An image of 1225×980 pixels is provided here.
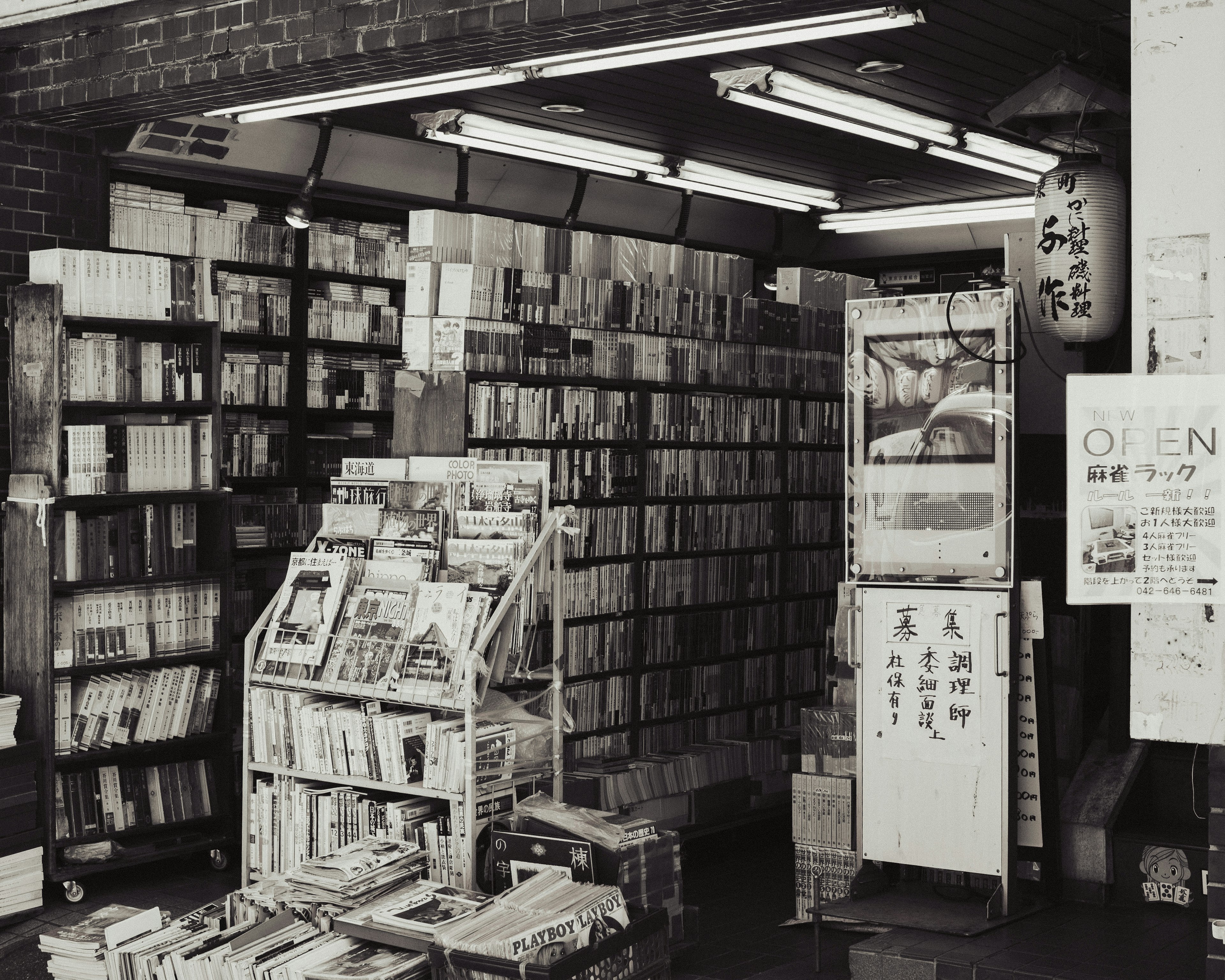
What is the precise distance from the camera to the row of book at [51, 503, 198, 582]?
19.6ft

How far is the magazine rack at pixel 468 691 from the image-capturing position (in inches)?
196

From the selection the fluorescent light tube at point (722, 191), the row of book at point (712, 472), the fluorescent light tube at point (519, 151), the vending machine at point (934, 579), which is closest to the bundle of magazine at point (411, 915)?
the vending machine at point (934, 579)

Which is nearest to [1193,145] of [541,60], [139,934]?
[541,60]

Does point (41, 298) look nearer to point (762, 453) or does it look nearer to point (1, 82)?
point (1, 82)

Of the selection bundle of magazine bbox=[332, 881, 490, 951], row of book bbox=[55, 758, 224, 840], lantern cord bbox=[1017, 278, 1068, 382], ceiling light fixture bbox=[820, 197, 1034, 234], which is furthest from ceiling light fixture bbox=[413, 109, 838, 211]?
bundle of magazine bbox=[332, 881, 490, 951]

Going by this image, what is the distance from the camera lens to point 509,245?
251 inches

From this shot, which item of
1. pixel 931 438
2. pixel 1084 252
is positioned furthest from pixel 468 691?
pixel 1084 252

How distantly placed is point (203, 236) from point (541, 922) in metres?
4.95

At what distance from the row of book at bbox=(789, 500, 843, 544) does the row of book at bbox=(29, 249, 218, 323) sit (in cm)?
354

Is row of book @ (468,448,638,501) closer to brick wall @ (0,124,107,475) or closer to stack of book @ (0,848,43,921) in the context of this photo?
brick wall @ (0,124,107,475)

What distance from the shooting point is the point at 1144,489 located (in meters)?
3.64

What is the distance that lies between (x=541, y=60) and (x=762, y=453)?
9.91 ft

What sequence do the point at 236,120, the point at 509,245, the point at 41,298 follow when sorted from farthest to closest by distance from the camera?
1. the point at 236,120
2. the point at 509,245
3. the point at 41,298

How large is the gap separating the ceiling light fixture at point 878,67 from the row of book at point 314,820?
3.92 metres
